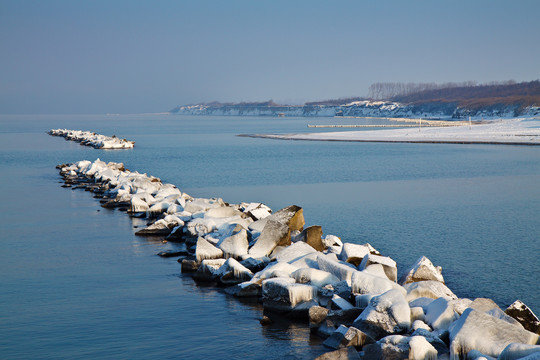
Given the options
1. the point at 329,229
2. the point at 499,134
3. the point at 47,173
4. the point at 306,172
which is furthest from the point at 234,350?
the point at 499,134

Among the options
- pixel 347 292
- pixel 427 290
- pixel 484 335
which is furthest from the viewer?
pixel 347 292

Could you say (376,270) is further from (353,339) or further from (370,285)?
(353,339)

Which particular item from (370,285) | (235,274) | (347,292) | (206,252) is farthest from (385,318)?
(206,252)

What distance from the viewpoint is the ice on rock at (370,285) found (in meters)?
8.21

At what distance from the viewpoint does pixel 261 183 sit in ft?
81.7

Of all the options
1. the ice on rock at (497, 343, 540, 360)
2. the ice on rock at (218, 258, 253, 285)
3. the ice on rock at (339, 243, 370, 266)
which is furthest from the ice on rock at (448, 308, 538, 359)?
the ice on rock at (218, 258, 253, 285)

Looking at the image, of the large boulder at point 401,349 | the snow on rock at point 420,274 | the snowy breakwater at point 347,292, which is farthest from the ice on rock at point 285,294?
the large boulder at point 401,349

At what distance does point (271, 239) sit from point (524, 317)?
5.24m

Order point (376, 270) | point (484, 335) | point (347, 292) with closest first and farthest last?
point (484, 335), point (347, 292), point (376, 270)

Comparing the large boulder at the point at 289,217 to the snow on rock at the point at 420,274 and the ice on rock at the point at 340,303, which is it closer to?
the snow on rock at the point at 420,274

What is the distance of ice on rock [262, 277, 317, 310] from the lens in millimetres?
8484

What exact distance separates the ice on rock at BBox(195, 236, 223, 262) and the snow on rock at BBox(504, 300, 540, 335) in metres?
5.53

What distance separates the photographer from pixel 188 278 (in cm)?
1043

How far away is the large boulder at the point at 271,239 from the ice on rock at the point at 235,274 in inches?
39.7
